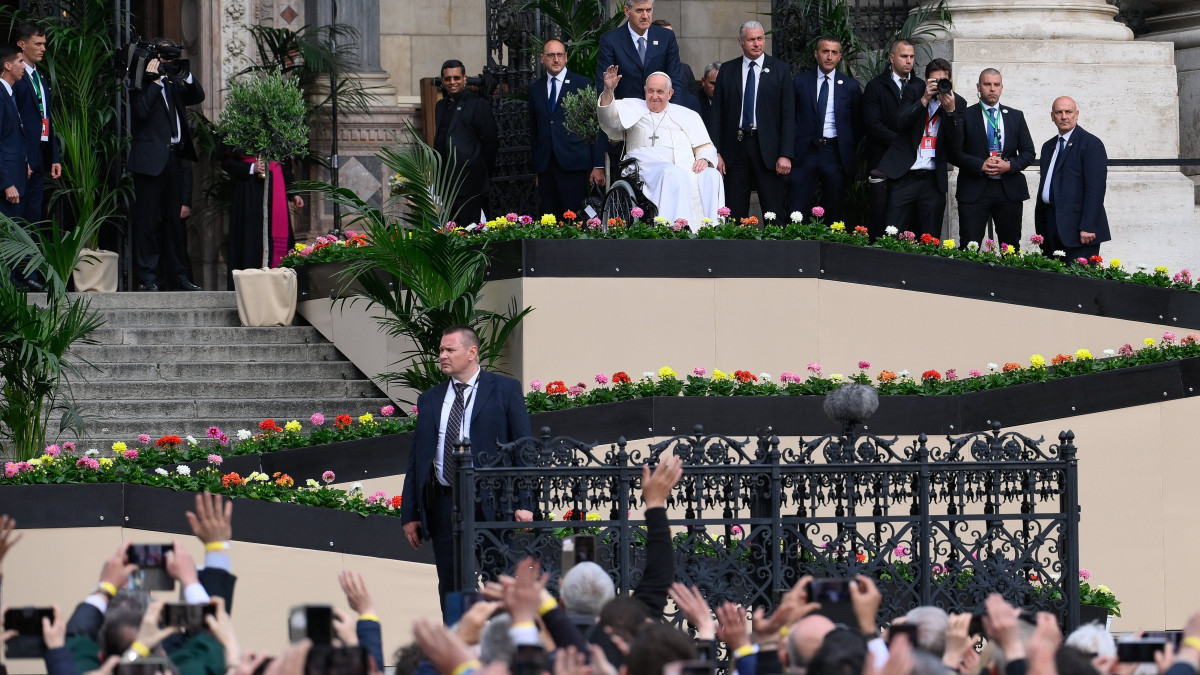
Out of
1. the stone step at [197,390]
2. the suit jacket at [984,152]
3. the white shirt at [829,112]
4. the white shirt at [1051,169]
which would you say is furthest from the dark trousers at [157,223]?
the white shirt at [1051,169]

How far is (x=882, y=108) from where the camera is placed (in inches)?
593

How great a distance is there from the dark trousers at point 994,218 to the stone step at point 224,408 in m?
4.59

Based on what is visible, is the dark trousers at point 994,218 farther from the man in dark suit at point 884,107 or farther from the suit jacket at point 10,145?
the suit jacket at point 10,145

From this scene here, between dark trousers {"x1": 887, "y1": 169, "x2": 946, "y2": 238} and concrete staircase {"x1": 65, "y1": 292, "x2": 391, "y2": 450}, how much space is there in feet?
13.5

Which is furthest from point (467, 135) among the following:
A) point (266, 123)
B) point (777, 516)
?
point (777, 516)

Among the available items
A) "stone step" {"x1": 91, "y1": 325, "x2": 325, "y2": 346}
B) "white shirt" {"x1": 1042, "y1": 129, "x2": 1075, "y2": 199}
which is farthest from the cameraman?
"white shirt" {"x1": 1042, "y1": 129, "x2": 1075, "y2": 199}

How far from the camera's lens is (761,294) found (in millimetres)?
13172

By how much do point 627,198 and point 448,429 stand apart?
4.69m

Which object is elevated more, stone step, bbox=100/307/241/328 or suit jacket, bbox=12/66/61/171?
suit jacket, bbox=12/66/61/171

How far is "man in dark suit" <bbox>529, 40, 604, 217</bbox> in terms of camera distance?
15172 millimetres

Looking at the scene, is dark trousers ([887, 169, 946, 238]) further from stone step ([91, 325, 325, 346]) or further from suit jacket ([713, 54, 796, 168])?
stone step ([91, 325, 325, 346])

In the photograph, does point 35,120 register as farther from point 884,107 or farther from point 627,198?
point 884,107

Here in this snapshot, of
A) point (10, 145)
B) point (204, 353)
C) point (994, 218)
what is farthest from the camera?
point (994, 218)

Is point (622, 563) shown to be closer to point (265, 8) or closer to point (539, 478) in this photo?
point (539, 478)
